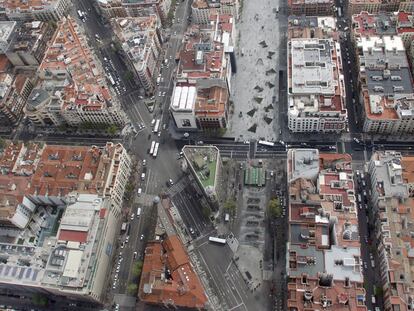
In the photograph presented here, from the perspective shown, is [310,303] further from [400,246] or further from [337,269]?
[400,246]

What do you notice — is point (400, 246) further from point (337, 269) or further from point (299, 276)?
point (299, 276)

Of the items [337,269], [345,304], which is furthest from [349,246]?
[345,304]

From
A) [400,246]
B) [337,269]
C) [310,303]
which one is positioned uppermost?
[400,246]

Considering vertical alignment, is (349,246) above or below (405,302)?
above

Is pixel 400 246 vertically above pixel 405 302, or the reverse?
pixel 400 246

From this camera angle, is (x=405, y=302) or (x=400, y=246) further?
(x=400, y=246)

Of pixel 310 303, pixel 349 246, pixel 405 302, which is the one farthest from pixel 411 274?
pixel 310 303

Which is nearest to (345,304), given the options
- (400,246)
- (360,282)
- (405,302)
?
(360,282)
